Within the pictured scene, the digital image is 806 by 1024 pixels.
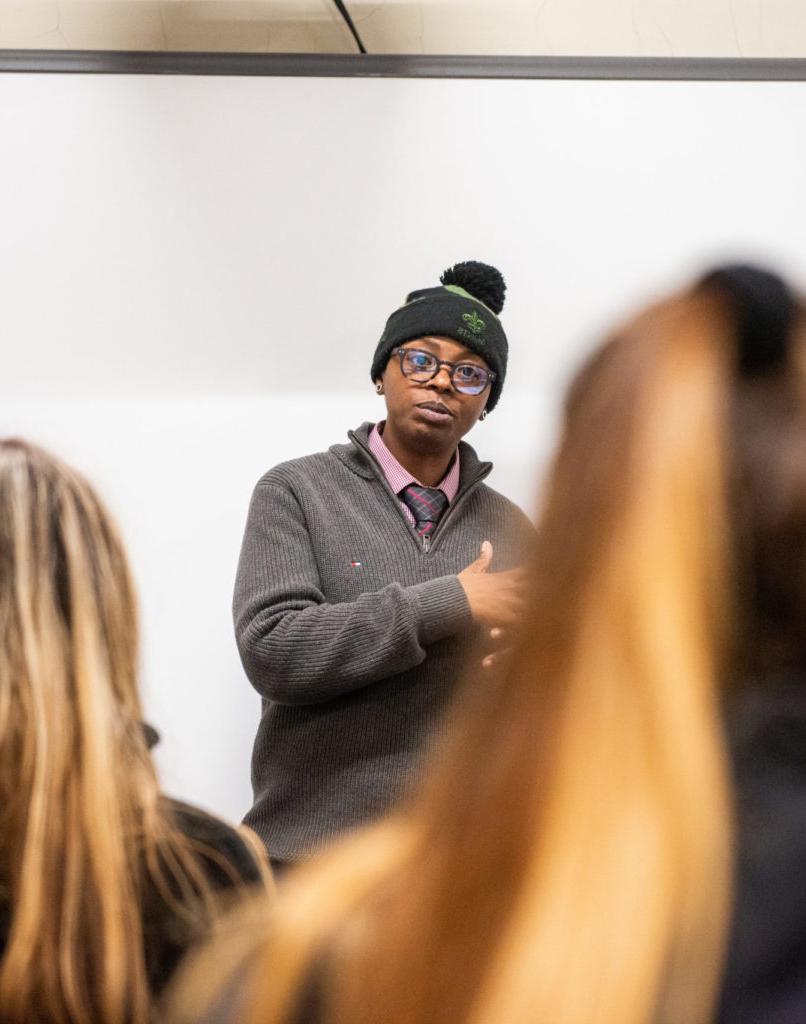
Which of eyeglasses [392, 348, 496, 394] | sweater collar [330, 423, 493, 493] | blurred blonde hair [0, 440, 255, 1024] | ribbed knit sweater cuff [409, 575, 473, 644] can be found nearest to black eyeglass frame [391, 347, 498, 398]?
eyeglasses [392, 348, 496, 394]

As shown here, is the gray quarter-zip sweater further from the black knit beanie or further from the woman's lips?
the black knit beanie

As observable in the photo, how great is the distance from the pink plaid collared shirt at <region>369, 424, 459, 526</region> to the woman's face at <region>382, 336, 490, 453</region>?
43mm

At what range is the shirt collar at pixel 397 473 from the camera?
245 cm

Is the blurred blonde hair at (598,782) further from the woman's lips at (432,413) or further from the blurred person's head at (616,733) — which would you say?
the woman's lips at (432,413)

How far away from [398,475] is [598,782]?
1.87 m

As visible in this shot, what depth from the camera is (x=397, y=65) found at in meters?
2.80

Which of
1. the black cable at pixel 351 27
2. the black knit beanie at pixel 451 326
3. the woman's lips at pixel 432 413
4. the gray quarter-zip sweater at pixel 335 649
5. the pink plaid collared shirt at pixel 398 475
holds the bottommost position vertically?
the gray quarter-zip sweater at pixel 335 649

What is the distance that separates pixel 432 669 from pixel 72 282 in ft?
4.27

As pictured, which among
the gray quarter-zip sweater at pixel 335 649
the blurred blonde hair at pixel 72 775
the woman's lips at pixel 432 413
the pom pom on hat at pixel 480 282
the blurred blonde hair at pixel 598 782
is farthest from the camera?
the pom pom on hat at pixel 480 282

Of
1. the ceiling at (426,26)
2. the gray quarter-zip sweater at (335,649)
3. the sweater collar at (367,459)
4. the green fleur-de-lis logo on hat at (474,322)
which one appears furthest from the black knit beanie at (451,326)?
the ceiling at (426,26)

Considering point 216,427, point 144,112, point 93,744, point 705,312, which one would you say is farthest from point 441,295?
point 705,312

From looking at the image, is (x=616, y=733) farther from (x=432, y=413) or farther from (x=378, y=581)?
(x=432, y=413)

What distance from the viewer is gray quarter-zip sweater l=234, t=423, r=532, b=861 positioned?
2.07m

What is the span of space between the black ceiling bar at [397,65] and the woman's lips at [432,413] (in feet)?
2.91
